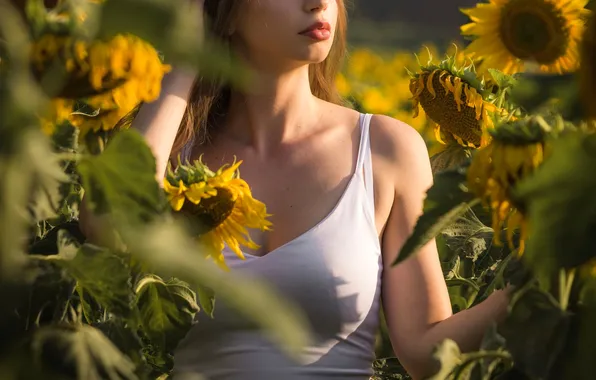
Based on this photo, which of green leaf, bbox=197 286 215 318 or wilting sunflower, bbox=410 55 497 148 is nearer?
green leaf, bbox=197 286 215 318

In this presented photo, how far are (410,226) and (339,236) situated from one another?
92mm

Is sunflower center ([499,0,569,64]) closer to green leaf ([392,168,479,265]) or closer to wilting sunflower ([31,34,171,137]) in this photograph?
green leaf ([392,168,479,265])

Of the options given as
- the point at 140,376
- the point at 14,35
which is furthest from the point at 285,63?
the point at 14,35

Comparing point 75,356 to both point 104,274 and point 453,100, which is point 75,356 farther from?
point 453,100

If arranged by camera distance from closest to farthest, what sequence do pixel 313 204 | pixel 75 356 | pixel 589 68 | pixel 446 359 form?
pixel 589 68 → pixel 75 356 → pixel 446 359 → pixel 313 204

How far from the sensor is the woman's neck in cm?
141

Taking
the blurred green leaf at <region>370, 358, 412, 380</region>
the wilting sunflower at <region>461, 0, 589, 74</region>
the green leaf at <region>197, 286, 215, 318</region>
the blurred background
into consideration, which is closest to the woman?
the blurred green leaf at <region>370, 358, 412, 380</region>

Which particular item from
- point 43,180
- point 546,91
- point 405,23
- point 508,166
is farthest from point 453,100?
point 405,23

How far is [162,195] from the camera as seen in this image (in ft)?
1.81

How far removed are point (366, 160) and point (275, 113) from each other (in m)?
0.13

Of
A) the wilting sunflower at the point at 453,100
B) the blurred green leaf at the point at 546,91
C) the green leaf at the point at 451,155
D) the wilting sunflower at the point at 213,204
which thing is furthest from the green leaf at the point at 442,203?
the green leaf at the point at 451,155

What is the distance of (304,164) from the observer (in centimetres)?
140

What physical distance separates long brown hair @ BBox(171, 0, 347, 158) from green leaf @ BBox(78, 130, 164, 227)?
0.73 meters

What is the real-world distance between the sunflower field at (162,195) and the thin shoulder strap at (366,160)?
415 millimetres
